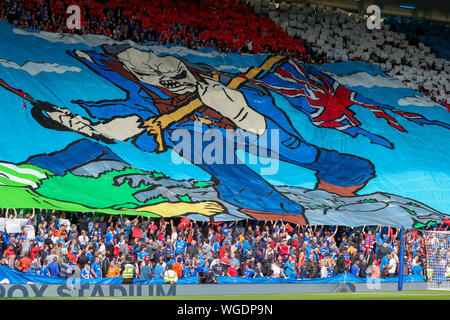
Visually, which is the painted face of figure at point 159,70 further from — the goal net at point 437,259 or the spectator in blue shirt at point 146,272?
the goal net at point 437,259

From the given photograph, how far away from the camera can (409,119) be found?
26.6 meters

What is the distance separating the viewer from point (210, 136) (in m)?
22.2

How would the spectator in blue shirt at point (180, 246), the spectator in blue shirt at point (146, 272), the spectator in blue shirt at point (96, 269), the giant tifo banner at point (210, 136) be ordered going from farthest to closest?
the giant tifo banner at point (210, 136) → the spectator in blue shirt at point (180, 246) → the spectator in blue shirt at point (146, 272) → the spectator in blue shirt at point (96, 269)

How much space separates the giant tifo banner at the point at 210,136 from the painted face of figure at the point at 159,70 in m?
0.07

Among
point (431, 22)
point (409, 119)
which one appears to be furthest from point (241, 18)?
point (431, 22)

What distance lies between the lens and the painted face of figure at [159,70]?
2353cm

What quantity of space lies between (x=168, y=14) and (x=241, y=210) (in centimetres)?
1154

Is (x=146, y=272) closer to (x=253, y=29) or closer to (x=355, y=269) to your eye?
(x=355, y=269)

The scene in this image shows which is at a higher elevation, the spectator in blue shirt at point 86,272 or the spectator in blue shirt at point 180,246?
the spectator in blue shirt at point 180,246

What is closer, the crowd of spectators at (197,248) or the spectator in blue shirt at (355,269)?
the crowd of spectators at (197,248)

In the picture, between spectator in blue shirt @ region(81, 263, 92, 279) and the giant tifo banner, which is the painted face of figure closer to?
the giant tifo banner

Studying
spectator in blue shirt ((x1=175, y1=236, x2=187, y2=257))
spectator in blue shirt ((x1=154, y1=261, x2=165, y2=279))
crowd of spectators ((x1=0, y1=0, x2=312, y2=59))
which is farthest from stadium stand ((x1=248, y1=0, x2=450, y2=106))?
spectator in blue shirt ((x1=154, y1=261, x2=165, y2=279))

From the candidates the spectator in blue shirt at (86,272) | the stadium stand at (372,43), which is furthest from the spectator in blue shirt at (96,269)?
the stadium stand at (372,43)

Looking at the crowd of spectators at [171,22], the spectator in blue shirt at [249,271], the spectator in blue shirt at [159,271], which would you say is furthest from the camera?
the crowd of spectators at [171,22]
